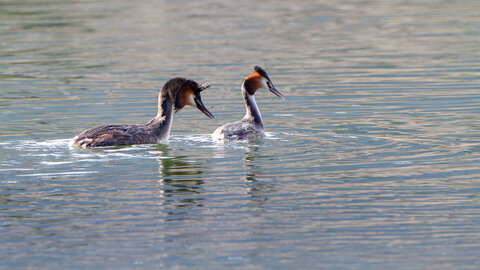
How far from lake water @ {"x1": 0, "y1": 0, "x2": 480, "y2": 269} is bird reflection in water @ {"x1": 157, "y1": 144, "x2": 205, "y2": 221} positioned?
35 millimetres

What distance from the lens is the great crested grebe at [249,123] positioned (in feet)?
44.3

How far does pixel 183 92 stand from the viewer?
47.0ft

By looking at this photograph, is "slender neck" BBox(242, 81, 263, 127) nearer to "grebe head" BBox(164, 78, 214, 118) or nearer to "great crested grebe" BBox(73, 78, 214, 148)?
"grebe head" BBox(164, 78, 214, 118)

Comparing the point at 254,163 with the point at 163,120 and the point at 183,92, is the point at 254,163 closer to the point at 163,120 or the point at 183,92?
the point at 163,120

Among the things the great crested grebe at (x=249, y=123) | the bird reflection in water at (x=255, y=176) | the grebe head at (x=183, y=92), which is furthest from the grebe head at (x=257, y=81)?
the bird reflection in water at (x=255, y=176)

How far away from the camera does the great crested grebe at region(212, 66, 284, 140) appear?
13500 mm

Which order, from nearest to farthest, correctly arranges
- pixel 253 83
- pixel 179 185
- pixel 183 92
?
pixel 179 185 < pixel 183 92 < pixel 253 83

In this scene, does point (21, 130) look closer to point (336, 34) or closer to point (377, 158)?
point (377, 158)

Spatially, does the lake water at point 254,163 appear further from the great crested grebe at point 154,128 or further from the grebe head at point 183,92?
the grebe head at point 183,92

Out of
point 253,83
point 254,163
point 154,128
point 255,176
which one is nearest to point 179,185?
point 255,176

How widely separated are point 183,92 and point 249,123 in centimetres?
115

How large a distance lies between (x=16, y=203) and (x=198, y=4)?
96.7 ft

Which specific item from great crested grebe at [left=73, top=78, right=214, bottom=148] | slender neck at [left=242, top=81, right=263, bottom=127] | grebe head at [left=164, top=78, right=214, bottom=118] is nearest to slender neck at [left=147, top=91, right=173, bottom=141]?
great crested grebe at [left=73, top=78, right=214, bottom=148]

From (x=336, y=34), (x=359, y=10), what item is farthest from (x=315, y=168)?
(x=359, y=10)
